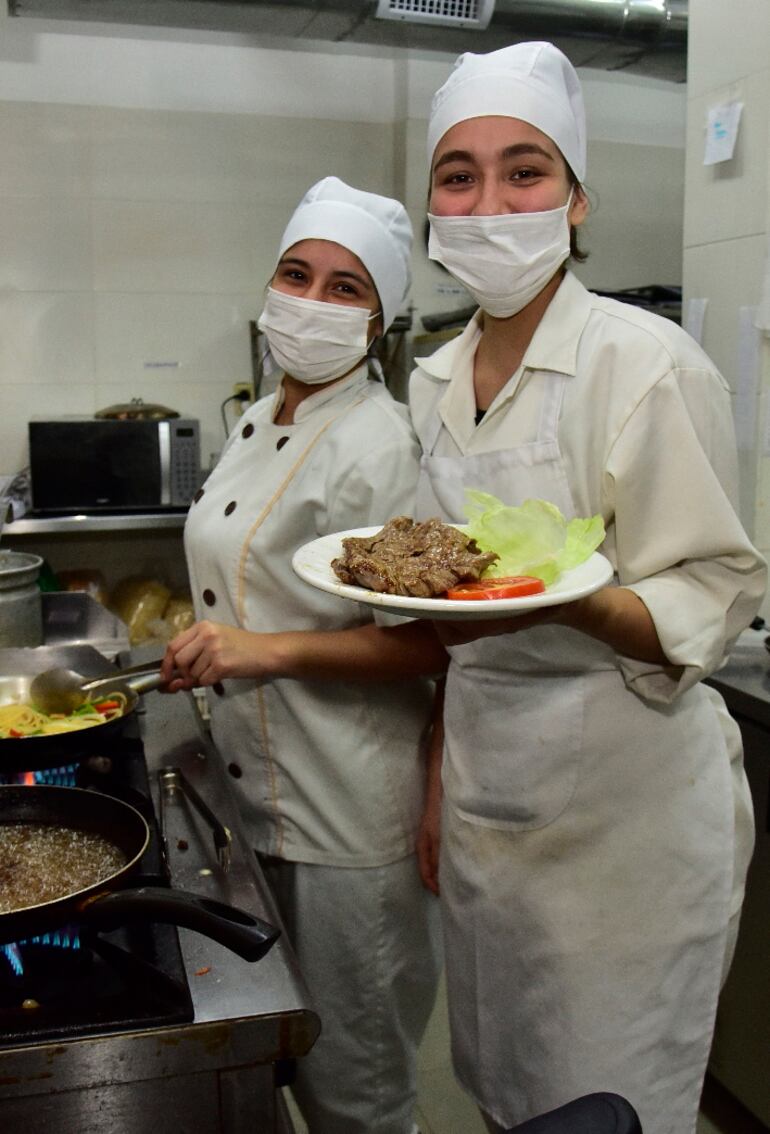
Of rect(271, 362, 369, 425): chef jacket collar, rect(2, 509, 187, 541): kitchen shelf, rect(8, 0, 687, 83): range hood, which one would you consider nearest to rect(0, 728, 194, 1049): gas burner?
rect(271, 362, 369, 425): chef jacket collar

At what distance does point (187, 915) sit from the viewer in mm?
849

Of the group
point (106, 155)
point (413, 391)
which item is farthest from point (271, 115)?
point (413, 391)

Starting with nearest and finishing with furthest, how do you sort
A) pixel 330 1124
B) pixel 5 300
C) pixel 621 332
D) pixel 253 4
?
pixel 621 332 → pixel 330 1124 → pixel 253 4 → pixel 5 300

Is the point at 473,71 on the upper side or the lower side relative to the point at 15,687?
upper

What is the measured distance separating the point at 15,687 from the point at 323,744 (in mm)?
497

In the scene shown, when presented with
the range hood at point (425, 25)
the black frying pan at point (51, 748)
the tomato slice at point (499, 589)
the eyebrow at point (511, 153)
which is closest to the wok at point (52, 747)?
the black frying pan at point (51, 748)

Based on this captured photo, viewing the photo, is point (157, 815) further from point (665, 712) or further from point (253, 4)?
point (253, 4)

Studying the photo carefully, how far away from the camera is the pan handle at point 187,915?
840 millimetres

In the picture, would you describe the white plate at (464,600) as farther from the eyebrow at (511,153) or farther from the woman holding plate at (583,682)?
the eyebrow at (511,153)

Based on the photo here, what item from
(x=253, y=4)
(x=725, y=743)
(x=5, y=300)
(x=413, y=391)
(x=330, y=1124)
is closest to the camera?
(x=725, y=743)

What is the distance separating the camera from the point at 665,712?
1.23 meters

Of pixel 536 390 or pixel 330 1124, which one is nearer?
pixel 536 390

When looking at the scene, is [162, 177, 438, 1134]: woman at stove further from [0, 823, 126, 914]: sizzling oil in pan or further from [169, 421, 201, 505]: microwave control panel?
[169, 421, 201, 505]: microwave control panel

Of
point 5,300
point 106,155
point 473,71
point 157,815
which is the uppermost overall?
point 106,155
